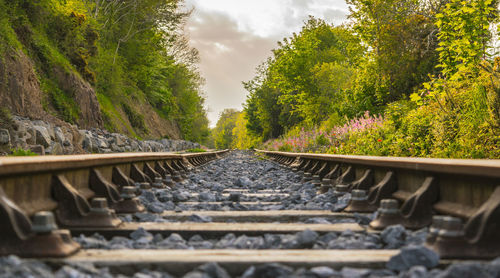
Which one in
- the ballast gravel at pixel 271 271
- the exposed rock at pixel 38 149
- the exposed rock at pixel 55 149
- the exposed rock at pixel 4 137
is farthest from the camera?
the exposed rock at pixel 55 149

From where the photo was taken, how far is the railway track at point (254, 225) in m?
1.80

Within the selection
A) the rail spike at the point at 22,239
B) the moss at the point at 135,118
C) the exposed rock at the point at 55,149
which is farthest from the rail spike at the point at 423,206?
the moss at the point at 135,118

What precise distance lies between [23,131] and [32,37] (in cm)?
711

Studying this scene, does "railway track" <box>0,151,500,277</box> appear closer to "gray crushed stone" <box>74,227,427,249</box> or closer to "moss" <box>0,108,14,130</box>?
"gray crushed stone" <box>74,227,427,249</box>

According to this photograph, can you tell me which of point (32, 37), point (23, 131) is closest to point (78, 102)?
point (32, 37)

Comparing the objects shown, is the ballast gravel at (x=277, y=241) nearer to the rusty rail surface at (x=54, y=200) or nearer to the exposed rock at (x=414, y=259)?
the rusty rail surface at (x=54, y=200)

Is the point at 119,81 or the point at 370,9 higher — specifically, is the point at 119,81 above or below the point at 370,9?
below

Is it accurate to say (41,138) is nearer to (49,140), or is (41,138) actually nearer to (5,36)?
(49,140)

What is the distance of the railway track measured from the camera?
1.80 metres

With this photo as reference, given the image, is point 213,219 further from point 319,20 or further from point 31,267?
point 319,20

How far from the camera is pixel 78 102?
48.4ft

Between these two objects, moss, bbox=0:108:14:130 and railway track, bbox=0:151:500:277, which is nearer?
railway track, bbox=0:151:500:277

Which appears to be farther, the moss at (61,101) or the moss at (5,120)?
the moss at (61,101)

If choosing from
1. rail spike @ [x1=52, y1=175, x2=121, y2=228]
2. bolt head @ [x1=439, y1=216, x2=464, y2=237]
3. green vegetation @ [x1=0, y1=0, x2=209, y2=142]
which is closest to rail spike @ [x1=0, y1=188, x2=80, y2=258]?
rail spike @ [x1=52, y1=175, x2=121, y2=228]
